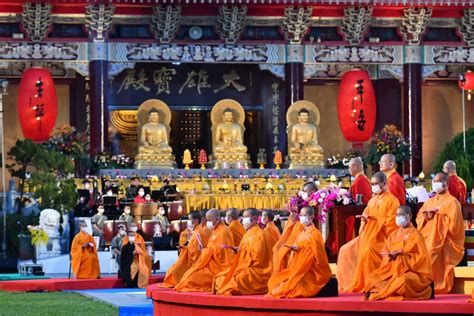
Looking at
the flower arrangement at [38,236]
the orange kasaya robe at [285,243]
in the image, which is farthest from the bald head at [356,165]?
the flower arrangement at [38,236]

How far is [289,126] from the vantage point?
40.1 metres

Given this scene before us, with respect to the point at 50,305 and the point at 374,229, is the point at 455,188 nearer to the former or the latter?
the point at 374,229

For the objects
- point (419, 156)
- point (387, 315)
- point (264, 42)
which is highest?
point (264, 42)

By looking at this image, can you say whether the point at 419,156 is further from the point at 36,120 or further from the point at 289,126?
the point at 36,120

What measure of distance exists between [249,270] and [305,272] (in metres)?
1.38

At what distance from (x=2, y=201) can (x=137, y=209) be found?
3789 mm

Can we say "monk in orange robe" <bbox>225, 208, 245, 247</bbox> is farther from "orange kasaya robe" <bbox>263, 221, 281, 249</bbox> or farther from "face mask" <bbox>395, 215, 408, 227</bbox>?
"face mask" <bbox>395, 215, 408, 227</bbox>

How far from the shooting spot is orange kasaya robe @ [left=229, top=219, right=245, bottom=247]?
23.1 meters

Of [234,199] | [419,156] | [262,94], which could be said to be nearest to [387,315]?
[234,199]

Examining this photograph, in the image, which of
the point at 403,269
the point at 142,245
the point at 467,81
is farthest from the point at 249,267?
the point at 467,81

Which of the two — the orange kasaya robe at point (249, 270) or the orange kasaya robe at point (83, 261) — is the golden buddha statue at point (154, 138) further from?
the orange kasaya robe at point (249, 270)

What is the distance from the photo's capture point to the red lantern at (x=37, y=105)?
125 feet

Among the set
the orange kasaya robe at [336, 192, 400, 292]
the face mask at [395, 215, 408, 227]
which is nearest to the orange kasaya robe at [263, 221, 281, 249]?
the orange kasaya robe at [336, 192, 400, 292]

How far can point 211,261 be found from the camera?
22.9 meters
